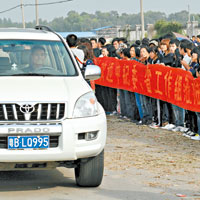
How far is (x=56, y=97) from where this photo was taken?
722 centimetres

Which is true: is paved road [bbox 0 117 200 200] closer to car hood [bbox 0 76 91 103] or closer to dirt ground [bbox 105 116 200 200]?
dirt ground [bbox 105 116 200 200]

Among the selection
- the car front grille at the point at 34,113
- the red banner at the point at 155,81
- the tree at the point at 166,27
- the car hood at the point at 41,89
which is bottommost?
the tree at the point at 166,27

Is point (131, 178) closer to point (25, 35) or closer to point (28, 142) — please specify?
point (28, 142)

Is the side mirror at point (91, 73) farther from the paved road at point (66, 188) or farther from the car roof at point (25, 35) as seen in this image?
the paved road at point (66, 188)

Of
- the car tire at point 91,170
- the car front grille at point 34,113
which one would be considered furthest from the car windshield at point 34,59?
the car tire at point 91,170

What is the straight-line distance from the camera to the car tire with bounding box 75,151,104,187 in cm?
764

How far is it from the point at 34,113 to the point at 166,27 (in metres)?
123

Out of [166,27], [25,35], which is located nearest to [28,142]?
[25,35]

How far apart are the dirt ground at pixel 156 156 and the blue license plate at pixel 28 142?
159 centimetres

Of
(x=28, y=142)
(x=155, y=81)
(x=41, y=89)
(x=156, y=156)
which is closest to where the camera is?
(x=28, y=142)

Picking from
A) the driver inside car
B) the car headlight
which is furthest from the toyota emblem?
the driver inside car

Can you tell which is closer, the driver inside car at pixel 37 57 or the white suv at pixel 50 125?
the white suv at pixel 50 125

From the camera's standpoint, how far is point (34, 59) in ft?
27.6

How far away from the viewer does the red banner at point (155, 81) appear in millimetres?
12273
